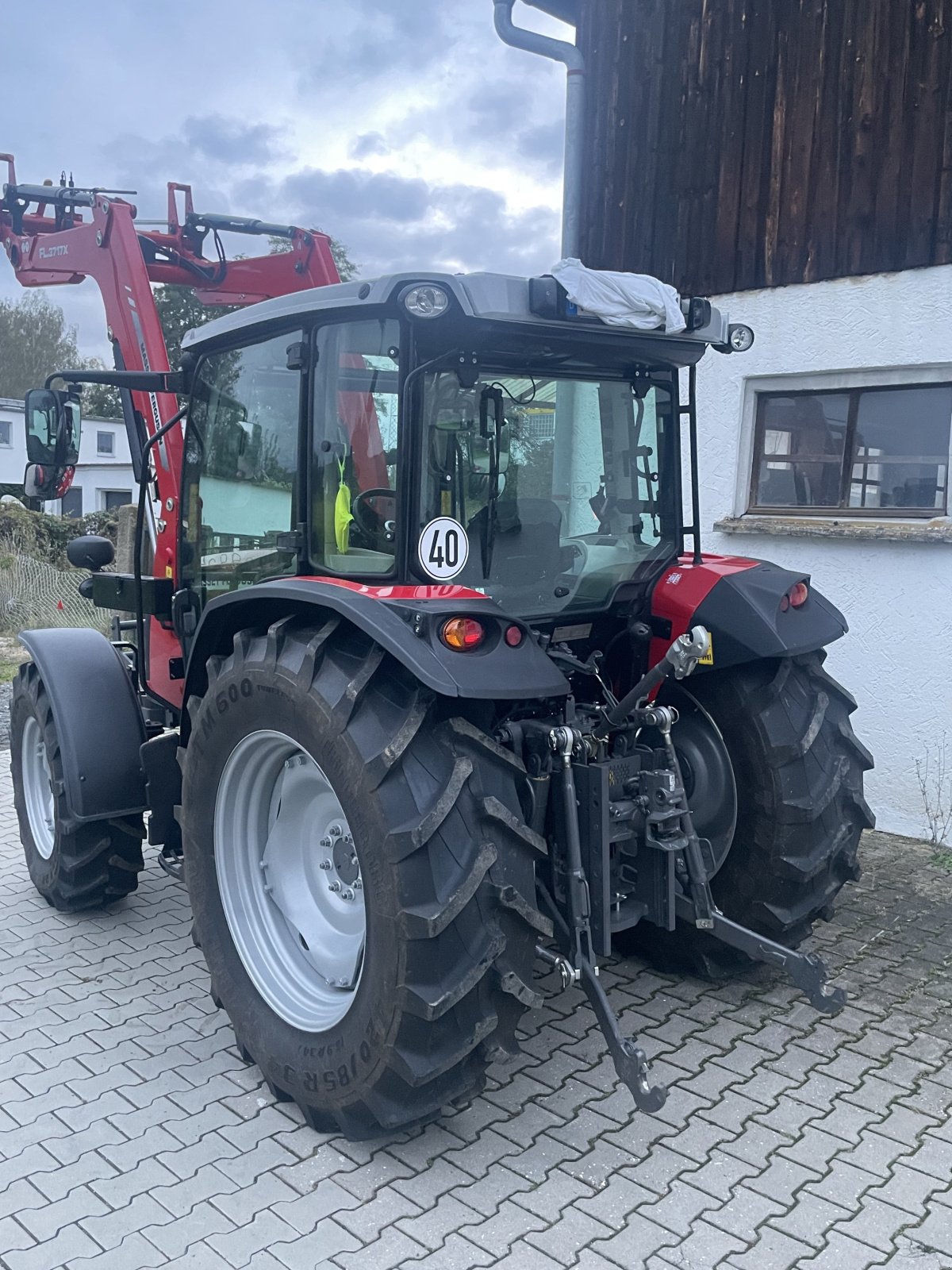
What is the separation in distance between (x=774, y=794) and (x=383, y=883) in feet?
5.03

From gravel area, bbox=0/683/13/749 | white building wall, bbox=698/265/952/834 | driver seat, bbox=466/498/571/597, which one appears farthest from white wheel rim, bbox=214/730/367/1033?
gravel area, bbox=0/683/13/749

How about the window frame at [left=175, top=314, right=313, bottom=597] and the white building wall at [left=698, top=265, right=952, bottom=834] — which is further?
the white building wall at [left=698, top=265, right=952, bottom=834]

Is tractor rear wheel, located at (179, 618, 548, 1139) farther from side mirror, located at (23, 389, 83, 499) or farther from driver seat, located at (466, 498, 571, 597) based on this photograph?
side mirror, located at (23, 389, 83, 499)

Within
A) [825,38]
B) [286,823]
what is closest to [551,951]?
[286,823]

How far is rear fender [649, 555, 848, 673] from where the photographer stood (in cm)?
341

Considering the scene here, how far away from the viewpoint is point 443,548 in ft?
9.66

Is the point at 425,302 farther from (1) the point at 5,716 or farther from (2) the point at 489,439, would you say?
(1) the point at 5,716

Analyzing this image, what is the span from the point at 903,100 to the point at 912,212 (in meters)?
0.57

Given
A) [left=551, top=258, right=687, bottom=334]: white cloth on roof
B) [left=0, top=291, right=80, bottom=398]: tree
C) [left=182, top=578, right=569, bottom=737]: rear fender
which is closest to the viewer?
[left=182, top=578, right=569, bottom=737]: rear fender

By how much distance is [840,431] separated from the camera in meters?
5.75

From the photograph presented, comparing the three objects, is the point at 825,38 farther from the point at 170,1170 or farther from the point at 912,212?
the point at 170,1170

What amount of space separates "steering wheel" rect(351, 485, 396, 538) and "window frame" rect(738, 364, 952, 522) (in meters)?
3.50

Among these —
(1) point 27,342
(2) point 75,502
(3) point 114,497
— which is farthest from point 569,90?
(1) point 27,342

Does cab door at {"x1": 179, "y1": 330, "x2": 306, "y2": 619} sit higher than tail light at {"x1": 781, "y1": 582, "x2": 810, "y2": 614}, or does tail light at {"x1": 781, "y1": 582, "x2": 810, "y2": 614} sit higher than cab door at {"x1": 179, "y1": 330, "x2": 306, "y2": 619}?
cab door at {"x1": 179, "y1": 330, "x2": 306, "y2": 619}
